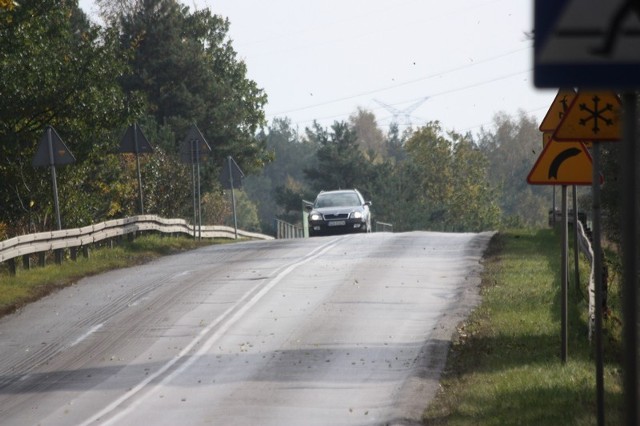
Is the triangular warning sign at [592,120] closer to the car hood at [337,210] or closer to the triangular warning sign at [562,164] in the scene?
the triangular warning sign at [562,164]

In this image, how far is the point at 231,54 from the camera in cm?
8594

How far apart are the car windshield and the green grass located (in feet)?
68.9

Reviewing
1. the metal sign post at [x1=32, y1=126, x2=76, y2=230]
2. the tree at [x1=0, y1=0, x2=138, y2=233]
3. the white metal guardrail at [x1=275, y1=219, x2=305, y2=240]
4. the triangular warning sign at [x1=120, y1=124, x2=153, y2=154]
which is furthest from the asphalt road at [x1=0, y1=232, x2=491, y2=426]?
the white metal guardrail at [x1=275, y1=219, x2=305, y2=240]

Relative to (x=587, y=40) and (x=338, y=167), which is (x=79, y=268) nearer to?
(x=587, y=40)

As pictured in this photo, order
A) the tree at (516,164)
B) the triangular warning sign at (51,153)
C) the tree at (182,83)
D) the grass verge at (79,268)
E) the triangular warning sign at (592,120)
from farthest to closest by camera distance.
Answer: the tree at (516,164) < the tree at (182,83) < the triangular warning sign at (51,153) < the grass verge at (79,268) < the triangular warning sign at (592,120)

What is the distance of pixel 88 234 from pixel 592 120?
1967 cm

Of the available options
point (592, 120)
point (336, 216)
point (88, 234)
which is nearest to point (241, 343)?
point (592, 120)

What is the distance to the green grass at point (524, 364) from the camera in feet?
37.2

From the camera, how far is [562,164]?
12.8 m

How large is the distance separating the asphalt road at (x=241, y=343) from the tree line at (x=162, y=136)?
22.2 feet

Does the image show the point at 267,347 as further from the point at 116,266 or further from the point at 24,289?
the point at 116,266

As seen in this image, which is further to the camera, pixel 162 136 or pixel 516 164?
pixel 516 164

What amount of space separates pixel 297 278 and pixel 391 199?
2896 inches

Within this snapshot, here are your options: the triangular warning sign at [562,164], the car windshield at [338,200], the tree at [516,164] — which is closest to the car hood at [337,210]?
the car windshield at [338,200]
